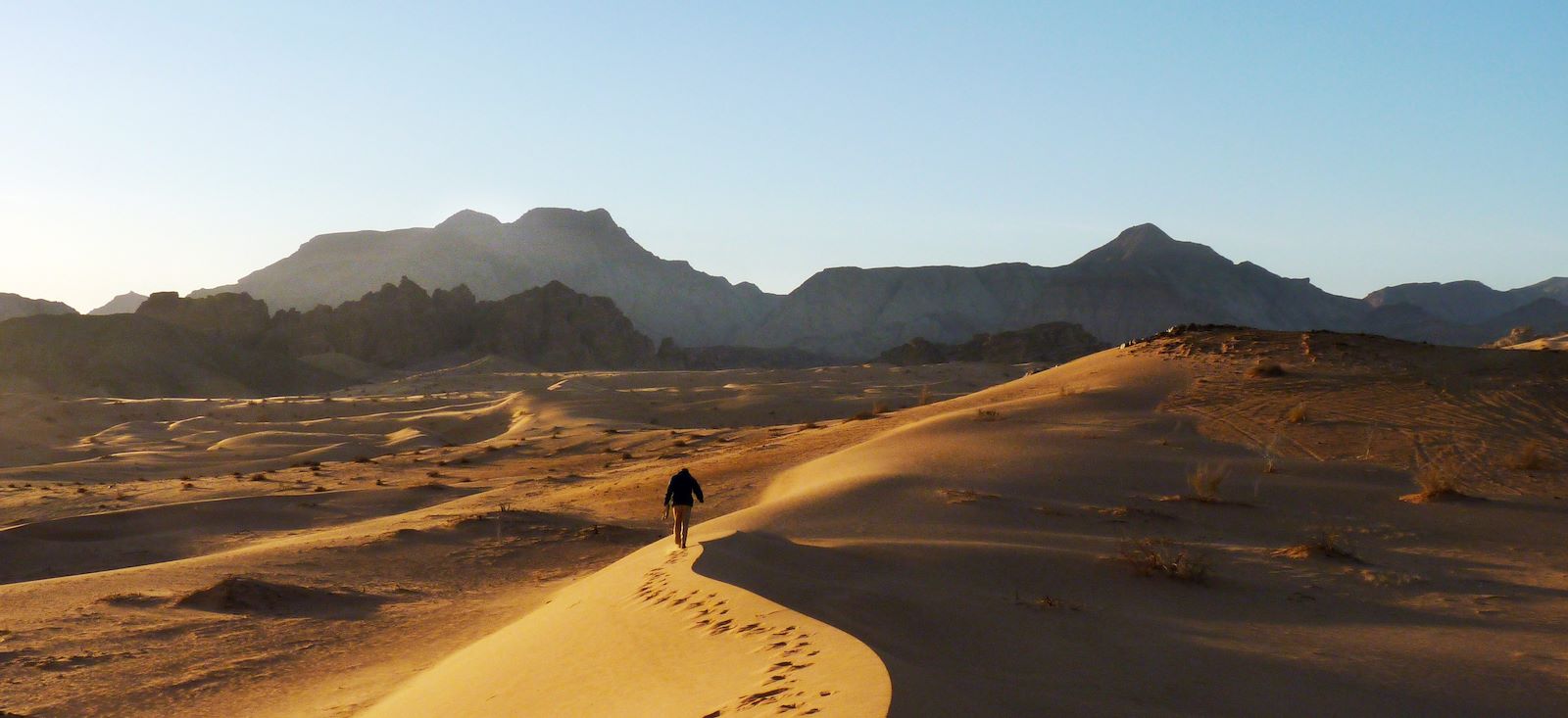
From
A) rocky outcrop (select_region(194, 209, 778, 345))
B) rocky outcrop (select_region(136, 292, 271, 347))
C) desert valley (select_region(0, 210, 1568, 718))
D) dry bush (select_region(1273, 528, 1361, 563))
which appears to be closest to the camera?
desert valley (select_region(0, 210, 1568, 718))

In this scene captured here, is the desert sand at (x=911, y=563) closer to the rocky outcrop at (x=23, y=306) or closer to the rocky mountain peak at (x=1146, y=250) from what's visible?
the rocky outcrop at (x=23, y=306)

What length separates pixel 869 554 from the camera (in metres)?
11.2

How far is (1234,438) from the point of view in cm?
1917

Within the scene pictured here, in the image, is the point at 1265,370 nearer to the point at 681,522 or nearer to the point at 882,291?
the point at 681,522

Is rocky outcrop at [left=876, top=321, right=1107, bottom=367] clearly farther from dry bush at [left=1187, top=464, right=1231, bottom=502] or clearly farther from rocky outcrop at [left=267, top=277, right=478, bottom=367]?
dry bush at [left=1187, top=464, right=1231, bottom=502]

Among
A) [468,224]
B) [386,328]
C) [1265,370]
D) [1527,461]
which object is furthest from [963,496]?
[468,224]

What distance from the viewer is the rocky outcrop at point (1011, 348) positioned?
285 feet

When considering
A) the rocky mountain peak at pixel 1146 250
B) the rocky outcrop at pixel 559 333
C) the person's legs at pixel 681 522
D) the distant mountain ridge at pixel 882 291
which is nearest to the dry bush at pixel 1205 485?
the person's legs at pixel 681 522

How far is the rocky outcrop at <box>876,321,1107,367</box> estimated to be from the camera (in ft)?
285

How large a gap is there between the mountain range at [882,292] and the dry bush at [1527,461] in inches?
4234

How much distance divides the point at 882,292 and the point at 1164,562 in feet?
473

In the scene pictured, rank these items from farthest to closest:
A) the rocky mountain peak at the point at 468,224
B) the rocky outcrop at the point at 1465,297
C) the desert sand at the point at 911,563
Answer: the rocky mountain peak at the point at 468,224 < the rocky outcrop at the point at 1465,297 < the desert sand at the point at 911,563

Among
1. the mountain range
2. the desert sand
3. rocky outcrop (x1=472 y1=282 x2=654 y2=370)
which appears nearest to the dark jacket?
the desert sand

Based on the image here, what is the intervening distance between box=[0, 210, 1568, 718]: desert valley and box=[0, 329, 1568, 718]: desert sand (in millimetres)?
64
